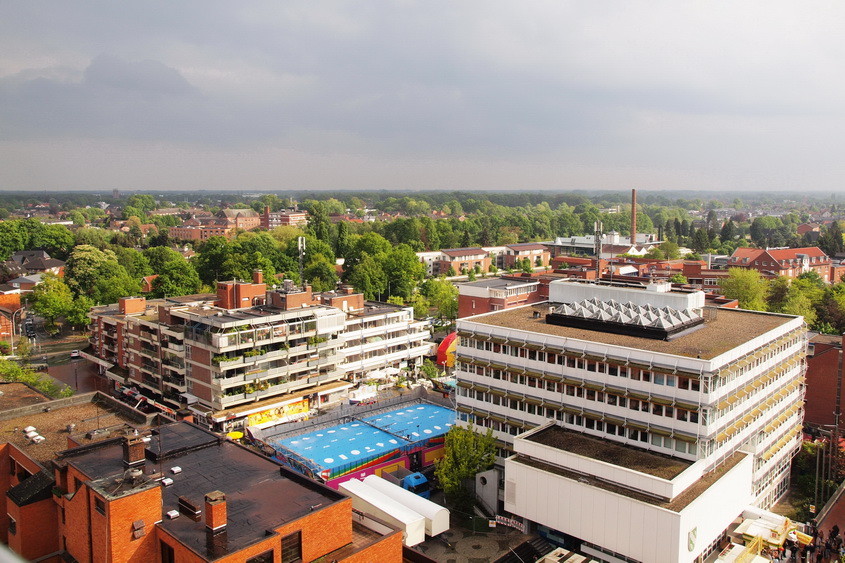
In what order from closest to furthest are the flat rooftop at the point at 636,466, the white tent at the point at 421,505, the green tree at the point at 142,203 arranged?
1. the flat rooftop at the point at 636,466
2. the white tent at the point at 421,505
3. the green tree at the point at 142,203

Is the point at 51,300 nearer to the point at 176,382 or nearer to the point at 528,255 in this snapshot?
the point at 176,382

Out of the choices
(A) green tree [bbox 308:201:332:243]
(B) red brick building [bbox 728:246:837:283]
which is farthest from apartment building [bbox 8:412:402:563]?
(A) green tree [bbox 308:201:332:243]

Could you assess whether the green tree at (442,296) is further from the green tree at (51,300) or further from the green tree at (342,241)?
the green tree at (51,300)

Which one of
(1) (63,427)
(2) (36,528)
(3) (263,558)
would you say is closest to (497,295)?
(1) (63,427)

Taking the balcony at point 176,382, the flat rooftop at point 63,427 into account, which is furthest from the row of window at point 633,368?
the balcony at point 176,382

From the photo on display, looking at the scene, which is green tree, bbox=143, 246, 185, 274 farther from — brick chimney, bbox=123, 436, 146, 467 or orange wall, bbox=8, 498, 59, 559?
brick chimney, bbox=123, 436, 146, 467

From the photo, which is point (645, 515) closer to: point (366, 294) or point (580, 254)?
point (366, 294)
